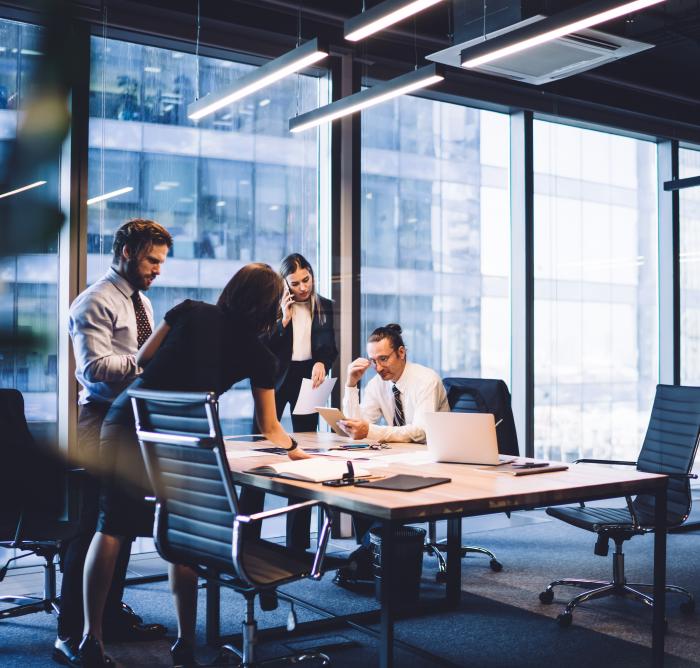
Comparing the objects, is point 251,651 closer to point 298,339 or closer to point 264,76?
point 298,339

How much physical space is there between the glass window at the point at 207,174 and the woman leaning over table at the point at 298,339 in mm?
642

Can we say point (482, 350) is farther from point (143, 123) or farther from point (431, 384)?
point (143, 123)

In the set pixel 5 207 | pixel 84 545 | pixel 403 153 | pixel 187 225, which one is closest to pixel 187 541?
pixel 84 545

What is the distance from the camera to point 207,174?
494 centimetres

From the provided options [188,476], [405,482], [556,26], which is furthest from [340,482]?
[556,26]

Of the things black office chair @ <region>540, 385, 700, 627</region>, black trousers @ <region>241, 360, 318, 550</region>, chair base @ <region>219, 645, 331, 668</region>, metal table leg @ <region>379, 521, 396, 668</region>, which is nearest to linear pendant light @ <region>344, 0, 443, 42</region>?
black trousers @ <region>241, 360, 318, 550</region>

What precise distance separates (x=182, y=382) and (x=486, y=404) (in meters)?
2.03

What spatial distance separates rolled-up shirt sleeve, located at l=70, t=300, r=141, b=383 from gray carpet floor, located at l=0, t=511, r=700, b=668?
1051 millimetres

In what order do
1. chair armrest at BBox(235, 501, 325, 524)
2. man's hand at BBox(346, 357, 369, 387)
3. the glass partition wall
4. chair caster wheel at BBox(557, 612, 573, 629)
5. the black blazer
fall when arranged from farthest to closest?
1. the glass partition wall
2. the black blazer
3. man's hand at BBox(346, 357, 369, 387)
4. chair caster wheel at BBox(557, 612, 573, 629)
5. chair armrest at BBox(235, 501, 325, 524)

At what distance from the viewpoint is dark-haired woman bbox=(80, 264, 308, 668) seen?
262cm

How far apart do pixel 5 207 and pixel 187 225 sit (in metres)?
4.71

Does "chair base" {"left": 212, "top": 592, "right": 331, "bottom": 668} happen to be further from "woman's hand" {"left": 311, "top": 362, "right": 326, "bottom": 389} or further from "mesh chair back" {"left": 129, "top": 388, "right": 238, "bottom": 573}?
"woman's hand" {"left": 311, "top": 362, "right": 326, "bottom": 389}

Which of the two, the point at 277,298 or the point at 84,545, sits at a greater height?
the point at 277,298

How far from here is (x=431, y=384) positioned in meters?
3.93
